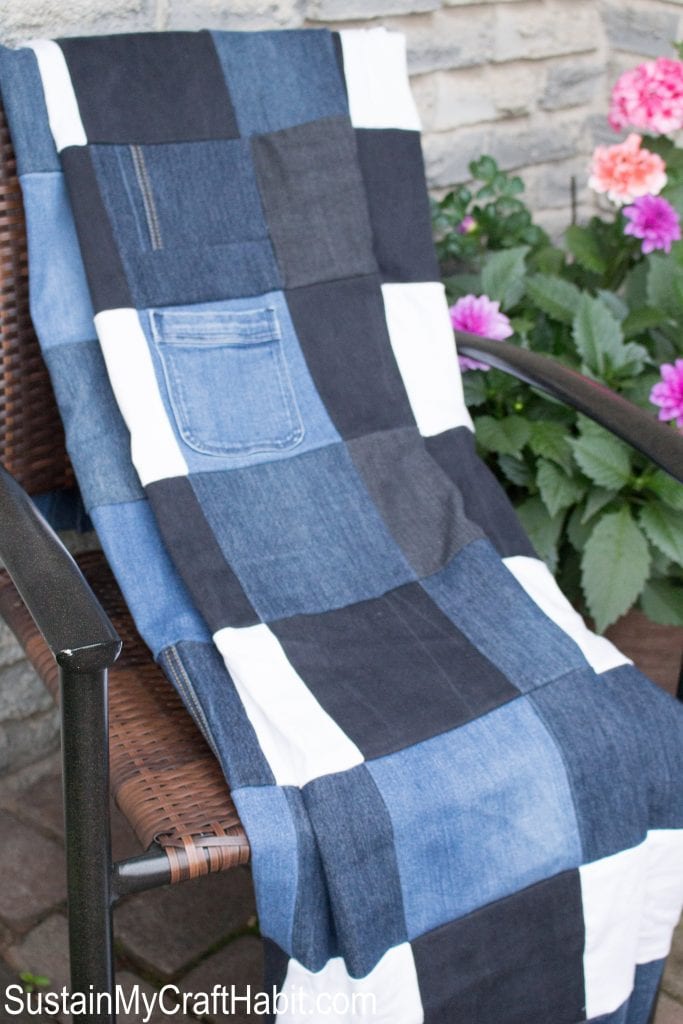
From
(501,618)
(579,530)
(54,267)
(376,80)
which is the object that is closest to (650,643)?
(579,530)

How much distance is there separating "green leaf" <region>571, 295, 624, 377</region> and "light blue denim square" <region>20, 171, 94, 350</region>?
0.73 metres

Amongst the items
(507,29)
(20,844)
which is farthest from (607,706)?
(507,29)

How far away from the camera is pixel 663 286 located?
1.73 m

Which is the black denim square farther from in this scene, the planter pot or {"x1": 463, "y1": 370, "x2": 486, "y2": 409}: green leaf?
the planter pot

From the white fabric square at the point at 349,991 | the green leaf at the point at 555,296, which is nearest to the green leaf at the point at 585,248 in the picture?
the green leaf at the point at 555,296

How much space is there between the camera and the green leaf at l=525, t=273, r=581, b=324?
1744 millimetres

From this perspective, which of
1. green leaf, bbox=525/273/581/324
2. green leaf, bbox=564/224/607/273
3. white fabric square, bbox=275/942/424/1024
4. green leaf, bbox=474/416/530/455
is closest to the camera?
white fabric square, bbox=275/942/424/1024

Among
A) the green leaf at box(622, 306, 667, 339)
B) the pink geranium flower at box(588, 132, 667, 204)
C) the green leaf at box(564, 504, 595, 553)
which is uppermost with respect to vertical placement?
the pink geranium flower at box(588, 132, 667, 204)

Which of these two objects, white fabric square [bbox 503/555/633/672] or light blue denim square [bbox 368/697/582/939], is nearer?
light blue denim square [bbox 368/697/582/939]

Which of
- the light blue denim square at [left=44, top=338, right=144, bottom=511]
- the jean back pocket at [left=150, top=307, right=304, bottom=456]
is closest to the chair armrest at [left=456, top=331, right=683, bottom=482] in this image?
the jean back pocket at [left=150, top=307, right=304, bottom=456]

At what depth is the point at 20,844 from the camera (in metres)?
1.62

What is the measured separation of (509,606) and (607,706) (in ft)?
0.54

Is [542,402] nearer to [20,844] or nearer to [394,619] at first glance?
[394,619]

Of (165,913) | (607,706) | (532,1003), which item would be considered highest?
(607,706)
